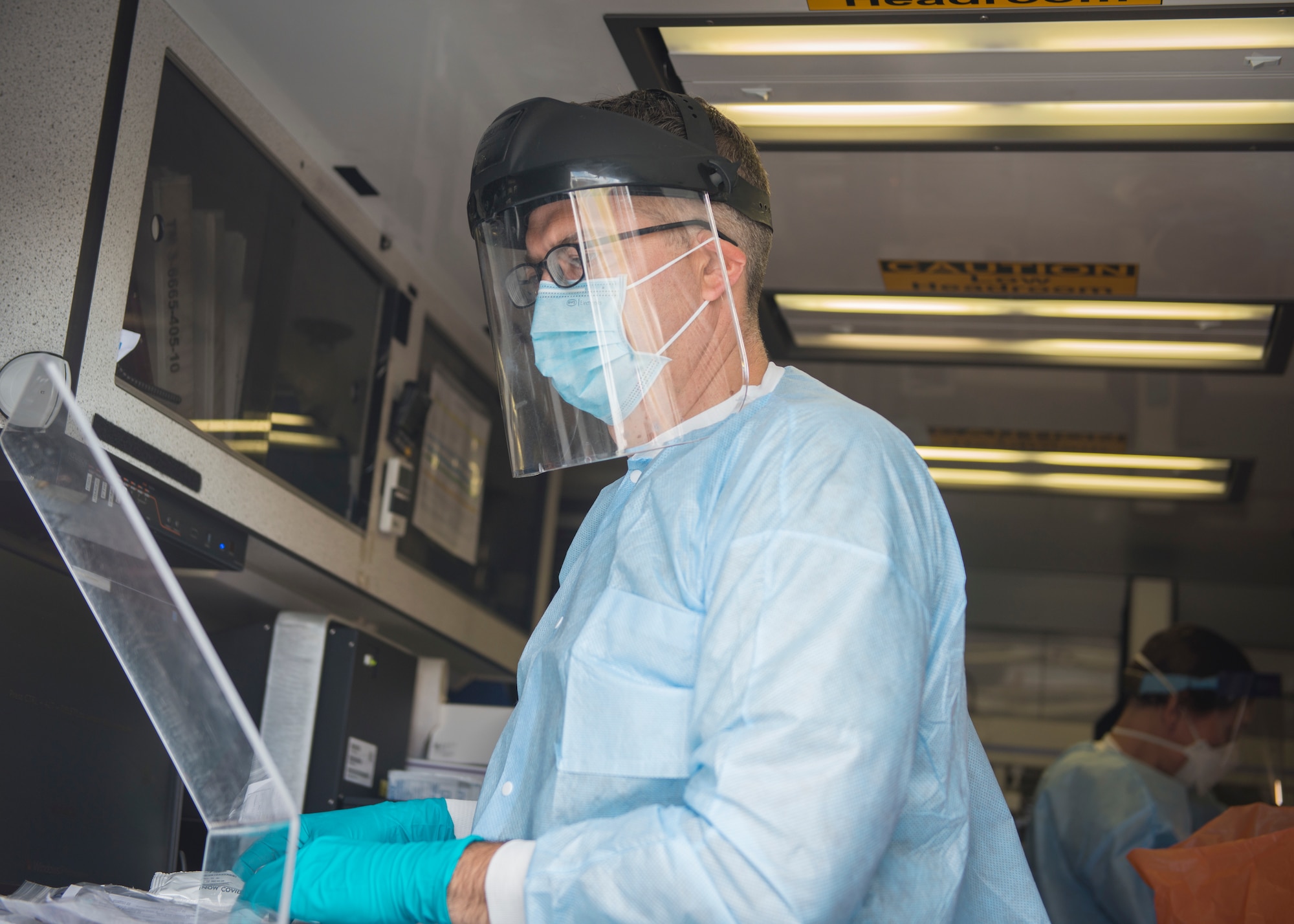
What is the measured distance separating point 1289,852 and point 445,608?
7.38 feet

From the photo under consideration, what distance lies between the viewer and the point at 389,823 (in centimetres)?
158

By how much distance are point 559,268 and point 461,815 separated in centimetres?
76

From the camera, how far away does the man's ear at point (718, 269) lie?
161 cm

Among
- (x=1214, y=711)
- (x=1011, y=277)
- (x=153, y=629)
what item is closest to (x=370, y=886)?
(x=153, y=629)

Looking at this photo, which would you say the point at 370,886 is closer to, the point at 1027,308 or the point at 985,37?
the point at 985,37

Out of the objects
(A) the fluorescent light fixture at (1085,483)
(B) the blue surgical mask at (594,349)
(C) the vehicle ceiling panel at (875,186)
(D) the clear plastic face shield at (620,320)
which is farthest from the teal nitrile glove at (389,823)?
(A) the fluorescent light fixture at (1085,483)

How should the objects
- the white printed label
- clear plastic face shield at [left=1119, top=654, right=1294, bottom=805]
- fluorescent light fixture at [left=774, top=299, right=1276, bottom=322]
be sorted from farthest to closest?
clear plastic face shield at [left=1119, top=654, right=1294, bottom=805] < fluorescent light fixture at [left=774, top=299, right=1276, bottom=322] < the white printed label

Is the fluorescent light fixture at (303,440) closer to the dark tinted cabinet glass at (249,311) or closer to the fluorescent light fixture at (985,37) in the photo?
the dark tinted cabinet glass at (249,311)

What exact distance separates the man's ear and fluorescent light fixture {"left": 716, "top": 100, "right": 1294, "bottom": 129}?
1.02 metres

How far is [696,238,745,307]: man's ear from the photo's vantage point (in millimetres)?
1606

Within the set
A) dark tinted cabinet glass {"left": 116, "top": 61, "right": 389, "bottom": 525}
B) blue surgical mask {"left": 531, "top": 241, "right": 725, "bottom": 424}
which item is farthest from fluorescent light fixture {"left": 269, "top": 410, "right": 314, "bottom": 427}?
blue surgical mask {"left": 531, "top": 241, "right": 725, "bottom": 424}

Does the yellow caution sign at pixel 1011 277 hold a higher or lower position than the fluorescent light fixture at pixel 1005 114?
lower

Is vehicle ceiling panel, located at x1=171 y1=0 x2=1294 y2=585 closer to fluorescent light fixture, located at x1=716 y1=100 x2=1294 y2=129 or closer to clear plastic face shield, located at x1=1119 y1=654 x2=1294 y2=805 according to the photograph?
fluorescent light fixture, located at x1=716 y1=100 x2=1294 y2=129

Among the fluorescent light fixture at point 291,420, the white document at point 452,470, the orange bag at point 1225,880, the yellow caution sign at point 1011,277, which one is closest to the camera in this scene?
the orange bag at point 1225,880
